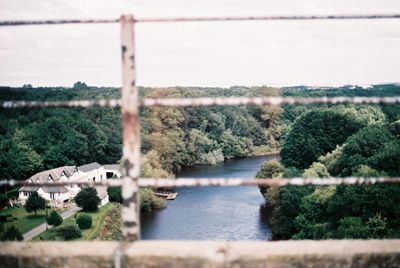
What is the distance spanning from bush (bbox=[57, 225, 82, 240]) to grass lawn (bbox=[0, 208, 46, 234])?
5.15 metres

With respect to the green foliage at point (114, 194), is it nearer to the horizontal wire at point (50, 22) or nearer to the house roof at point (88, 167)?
the house roof at point (88, 167)

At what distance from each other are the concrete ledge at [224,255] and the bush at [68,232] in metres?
30.9

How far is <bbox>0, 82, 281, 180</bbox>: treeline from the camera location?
181 feet

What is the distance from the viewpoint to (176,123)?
64.1 metres

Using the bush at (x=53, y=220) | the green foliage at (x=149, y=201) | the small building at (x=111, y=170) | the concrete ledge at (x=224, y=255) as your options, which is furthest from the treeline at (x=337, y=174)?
the small building at (x=111, y=170)

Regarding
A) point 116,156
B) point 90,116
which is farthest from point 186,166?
point 90,116

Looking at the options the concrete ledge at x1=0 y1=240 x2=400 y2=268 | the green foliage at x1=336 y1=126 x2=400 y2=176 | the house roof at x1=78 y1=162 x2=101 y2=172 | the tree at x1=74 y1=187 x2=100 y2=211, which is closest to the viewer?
the concrete ledge at x1=0 y1=240 x2=400 y2=268

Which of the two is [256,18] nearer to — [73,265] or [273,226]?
[73,265]

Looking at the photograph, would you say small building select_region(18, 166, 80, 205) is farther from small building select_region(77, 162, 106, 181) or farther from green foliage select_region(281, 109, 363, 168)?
green foliage select_region(281, 109, 363, 168)

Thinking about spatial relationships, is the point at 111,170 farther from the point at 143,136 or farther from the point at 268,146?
the point at 268,146

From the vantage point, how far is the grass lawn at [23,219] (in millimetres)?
36594

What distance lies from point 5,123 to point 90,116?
12682 mm

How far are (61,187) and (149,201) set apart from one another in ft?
33.8

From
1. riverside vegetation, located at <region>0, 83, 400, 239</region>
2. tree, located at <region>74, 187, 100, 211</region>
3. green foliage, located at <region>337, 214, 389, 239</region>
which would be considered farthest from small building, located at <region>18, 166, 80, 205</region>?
green foliage, located at <region>337, 214, 389, 239</region>
